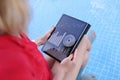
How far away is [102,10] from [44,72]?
3.45ft

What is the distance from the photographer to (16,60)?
2.29 ft

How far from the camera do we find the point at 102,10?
6.07 ft

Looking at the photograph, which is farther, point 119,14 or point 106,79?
point 119,14

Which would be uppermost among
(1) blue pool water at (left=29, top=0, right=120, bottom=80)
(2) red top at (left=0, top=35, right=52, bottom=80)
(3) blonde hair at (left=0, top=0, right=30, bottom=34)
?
(1) blue pool water at (left=29, top=0, right=120, bottom=80)

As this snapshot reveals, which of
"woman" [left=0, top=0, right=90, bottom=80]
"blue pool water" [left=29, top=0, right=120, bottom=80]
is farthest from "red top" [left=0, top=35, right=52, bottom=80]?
"blue pool water" [left=29, top=0, right=120, bottom=80]

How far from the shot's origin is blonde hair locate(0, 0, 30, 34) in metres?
0.62

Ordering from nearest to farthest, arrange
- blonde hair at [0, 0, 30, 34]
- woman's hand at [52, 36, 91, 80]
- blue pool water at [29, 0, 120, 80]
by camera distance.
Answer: blonde hair at [0, 0, 30, 34] → woman's hand at [52, 36, 91, 80] → blue pool water at [29, 0, 120, 80]

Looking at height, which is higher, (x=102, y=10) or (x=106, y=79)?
(x=102, y=10)

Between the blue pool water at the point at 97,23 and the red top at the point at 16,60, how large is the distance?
744 millimetres

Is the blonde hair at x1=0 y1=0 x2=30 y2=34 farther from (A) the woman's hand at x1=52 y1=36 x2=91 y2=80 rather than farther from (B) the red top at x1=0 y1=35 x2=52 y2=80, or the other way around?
(A) the woman's hand at x1=52 y1=36 x2=91 y2=80

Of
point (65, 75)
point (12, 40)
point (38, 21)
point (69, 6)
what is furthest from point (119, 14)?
point (12, 40)

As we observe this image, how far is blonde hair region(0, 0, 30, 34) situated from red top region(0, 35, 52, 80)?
4cm

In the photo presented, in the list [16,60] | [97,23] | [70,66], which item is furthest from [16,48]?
[97,23]

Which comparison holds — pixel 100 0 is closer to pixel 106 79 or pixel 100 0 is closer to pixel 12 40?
pixel 106 79
